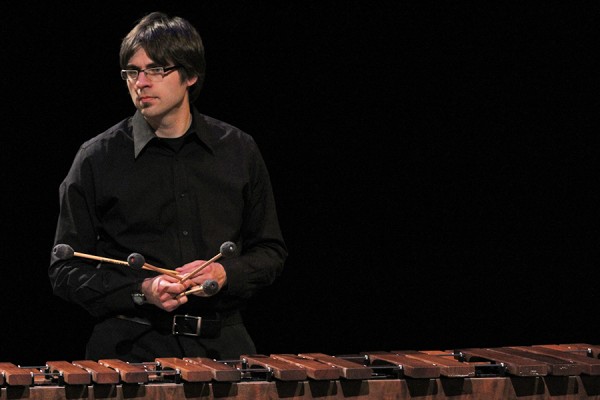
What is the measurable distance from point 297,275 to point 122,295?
1.95 metres

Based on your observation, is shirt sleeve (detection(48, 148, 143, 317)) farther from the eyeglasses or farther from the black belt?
the eyeglasses

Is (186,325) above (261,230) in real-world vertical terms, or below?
below

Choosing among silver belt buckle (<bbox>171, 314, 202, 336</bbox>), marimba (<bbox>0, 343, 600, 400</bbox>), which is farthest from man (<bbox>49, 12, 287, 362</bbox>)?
marimba (<bbox>0, 343, 600, 400</bbox>)

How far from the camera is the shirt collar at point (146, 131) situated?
3.61m

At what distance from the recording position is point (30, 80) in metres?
4.88

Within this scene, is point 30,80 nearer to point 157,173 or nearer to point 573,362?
point 157,173

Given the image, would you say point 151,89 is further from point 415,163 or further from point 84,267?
point 415,163

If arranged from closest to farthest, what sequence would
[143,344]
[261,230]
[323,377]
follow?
[323,377]
[143,344]
[261,230]

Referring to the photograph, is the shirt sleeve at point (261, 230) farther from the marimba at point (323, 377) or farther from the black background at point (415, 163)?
the black background at point (415, 163)

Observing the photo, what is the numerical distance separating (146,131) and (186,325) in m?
0.55

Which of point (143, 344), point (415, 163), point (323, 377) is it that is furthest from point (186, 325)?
point (415, 163)

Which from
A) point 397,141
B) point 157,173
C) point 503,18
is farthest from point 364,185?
point 157,173

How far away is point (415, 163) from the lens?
5.43 m

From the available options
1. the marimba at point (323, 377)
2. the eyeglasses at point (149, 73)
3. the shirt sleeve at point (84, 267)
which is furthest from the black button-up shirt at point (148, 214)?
the marimba at point (323, 377)
